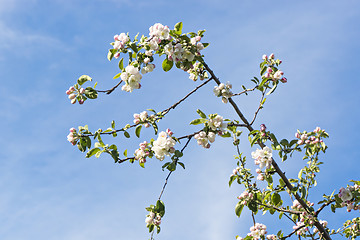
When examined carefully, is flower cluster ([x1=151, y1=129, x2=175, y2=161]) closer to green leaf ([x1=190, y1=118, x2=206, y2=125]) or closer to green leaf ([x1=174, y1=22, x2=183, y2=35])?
green leaf ([x1=190, y1=118, x2=206, y2=125])

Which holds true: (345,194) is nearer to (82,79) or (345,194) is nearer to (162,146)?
(162,146)

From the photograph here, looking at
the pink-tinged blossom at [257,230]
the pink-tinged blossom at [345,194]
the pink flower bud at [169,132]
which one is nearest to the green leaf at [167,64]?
the pink flower bud at [169,132]

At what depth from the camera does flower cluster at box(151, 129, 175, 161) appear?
3439mm

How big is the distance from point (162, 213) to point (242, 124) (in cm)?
111

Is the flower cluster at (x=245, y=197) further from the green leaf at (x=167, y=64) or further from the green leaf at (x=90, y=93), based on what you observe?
the green leaf at (x=90, y=93)

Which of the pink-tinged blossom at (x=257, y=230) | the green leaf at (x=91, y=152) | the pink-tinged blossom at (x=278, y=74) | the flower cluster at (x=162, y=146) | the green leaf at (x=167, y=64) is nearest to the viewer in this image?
the flower cluster at (x=162, y=146)

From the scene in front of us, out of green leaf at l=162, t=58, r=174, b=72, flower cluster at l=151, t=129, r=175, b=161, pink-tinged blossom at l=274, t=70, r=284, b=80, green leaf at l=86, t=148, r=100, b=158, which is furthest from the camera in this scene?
green leaf at l=162, t=58, r=174, b=72

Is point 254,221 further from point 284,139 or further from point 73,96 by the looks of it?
point 73,96

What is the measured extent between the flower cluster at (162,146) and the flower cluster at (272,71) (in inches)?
41.4

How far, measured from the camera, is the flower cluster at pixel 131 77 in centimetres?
355

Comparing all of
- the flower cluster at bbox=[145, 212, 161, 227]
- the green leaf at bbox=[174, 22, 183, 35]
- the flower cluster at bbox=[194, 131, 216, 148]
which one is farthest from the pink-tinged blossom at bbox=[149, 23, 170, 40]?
the flower cluster at bbox=[145, 212, 161, 227]

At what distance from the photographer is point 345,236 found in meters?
4.59

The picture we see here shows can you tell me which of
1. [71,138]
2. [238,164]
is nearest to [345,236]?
[238,164]

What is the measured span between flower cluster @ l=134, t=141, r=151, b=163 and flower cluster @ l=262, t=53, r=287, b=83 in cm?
122
